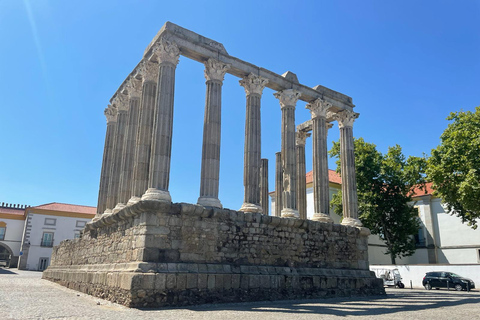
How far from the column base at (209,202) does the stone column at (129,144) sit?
136 inches

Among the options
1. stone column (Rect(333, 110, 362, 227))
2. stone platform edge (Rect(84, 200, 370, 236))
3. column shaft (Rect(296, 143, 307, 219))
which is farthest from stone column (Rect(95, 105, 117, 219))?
stone column (Rect(333, 110, 362, 227))

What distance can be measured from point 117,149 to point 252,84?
7.22m

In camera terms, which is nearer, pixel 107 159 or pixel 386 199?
pixel 107 159

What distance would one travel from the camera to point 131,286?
1085 cm

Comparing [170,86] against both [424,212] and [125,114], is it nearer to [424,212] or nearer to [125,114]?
[125,114]

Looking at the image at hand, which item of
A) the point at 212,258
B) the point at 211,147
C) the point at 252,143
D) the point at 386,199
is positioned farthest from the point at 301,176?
the point at 386,199

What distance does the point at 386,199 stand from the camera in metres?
31.3

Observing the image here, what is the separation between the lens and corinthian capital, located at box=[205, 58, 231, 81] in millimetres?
15383

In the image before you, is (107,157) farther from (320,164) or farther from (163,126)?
(320,164)

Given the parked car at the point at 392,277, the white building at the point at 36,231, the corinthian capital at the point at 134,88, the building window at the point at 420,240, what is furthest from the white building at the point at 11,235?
the building window at the point at 420,240

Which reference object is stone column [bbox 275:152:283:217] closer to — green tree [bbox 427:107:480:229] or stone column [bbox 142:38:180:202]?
stone column [bbox 142:38:180:202]

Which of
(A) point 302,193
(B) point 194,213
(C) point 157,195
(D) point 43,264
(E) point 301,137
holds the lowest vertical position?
(D) point 43,264

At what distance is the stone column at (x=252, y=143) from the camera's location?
1534 centimetres

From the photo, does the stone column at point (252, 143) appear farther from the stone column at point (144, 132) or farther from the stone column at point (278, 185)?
the stone column at point (278, 185)
